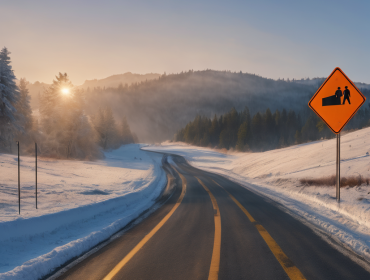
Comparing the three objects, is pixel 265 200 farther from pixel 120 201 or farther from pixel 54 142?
pixel 54 142

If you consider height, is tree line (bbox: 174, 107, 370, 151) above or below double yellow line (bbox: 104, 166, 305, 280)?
above

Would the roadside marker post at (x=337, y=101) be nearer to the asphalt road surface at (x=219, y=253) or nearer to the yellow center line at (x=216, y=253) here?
the asphalt road surface at (x=219, y=253)

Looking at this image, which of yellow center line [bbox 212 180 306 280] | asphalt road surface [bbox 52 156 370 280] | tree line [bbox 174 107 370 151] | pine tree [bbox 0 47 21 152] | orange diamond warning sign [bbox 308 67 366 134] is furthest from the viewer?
tree line [bbox 174 107 370 151]

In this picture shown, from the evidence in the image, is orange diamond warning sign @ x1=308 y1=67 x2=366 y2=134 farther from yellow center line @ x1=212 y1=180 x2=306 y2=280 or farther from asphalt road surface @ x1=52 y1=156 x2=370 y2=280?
yellow center line @ x1=212 y1=180 x2=306 y2=280

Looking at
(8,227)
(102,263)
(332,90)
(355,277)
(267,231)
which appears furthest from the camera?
(332,90)

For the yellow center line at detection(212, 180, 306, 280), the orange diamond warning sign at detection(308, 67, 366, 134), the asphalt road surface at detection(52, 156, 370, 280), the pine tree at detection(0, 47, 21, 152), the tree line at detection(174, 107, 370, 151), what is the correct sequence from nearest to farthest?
the yellow center line at detection(212, 180, 306, 280) → the asphalt road surface at detection(52, 156, 370, 280) → the orange diamond warning sign at detection(308, 67, 366, 134) → the pine tree at detection(0, 47, 21, 152) → the tree line at detection(174, 107, 370, 151)

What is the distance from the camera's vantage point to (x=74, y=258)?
431 centimetres

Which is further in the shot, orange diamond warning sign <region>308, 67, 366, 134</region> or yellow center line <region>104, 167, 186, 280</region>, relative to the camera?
orange diamond warning sign <region>308, 67, 366, 134</region>

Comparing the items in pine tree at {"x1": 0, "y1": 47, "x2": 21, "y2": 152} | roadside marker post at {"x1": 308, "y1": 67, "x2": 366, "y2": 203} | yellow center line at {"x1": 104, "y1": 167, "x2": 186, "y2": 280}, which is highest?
pine tree at {"x1": 0, "y1": 47, "x2": 21, "y2": 152}

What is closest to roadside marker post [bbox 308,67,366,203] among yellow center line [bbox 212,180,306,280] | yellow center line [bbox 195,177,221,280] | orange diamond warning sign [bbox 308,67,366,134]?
orange diamond warning sign [bbox 308,67,366,134]

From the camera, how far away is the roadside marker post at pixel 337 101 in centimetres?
781

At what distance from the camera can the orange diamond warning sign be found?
7805mm

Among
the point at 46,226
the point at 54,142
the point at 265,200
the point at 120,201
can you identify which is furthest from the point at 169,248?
the point at 54,142

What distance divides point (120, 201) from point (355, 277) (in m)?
7.60
